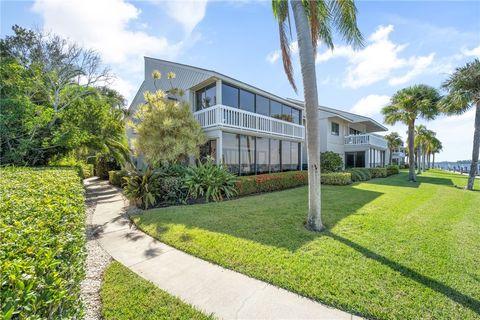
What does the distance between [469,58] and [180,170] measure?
17.9 m

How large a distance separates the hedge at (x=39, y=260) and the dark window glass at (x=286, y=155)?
14455 mm

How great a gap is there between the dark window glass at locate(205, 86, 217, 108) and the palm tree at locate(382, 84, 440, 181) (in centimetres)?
1630

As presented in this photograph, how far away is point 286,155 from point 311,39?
1136 cm

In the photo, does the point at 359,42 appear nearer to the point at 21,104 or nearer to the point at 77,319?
the point at 77,319

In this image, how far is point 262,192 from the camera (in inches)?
442

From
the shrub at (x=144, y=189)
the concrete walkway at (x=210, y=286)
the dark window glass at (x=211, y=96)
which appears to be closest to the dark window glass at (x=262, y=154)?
the dark window glass at (x=211, y=96)

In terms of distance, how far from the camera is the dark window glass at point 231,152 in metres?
11.8

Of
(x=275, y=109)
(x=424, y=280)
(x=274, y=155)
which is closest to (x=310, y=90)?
(x=424, y=280)

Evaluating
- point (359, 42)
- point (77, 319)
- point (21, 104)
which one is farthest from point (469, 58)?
point (21, 104)

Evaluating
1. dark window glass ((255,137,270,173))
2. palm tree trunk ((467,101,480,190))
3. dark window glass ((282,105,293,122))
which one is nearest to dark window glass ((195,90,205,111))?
dark window glass ((255,137,270,173))

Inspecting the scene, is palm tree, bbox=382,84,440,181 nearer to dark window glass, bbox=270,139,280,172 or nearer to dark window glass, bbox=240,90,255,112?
A: dark window glass, bbox=270,139,280,172

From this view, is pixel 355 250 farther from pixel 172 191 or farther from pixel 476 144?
pixel 476 144

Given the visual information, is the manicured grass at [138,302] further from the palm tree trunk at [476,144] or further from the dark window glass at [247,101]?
the palm tree trunk at [476,144]

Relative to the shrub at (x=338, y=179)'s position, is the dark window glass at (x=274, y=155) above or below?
above
